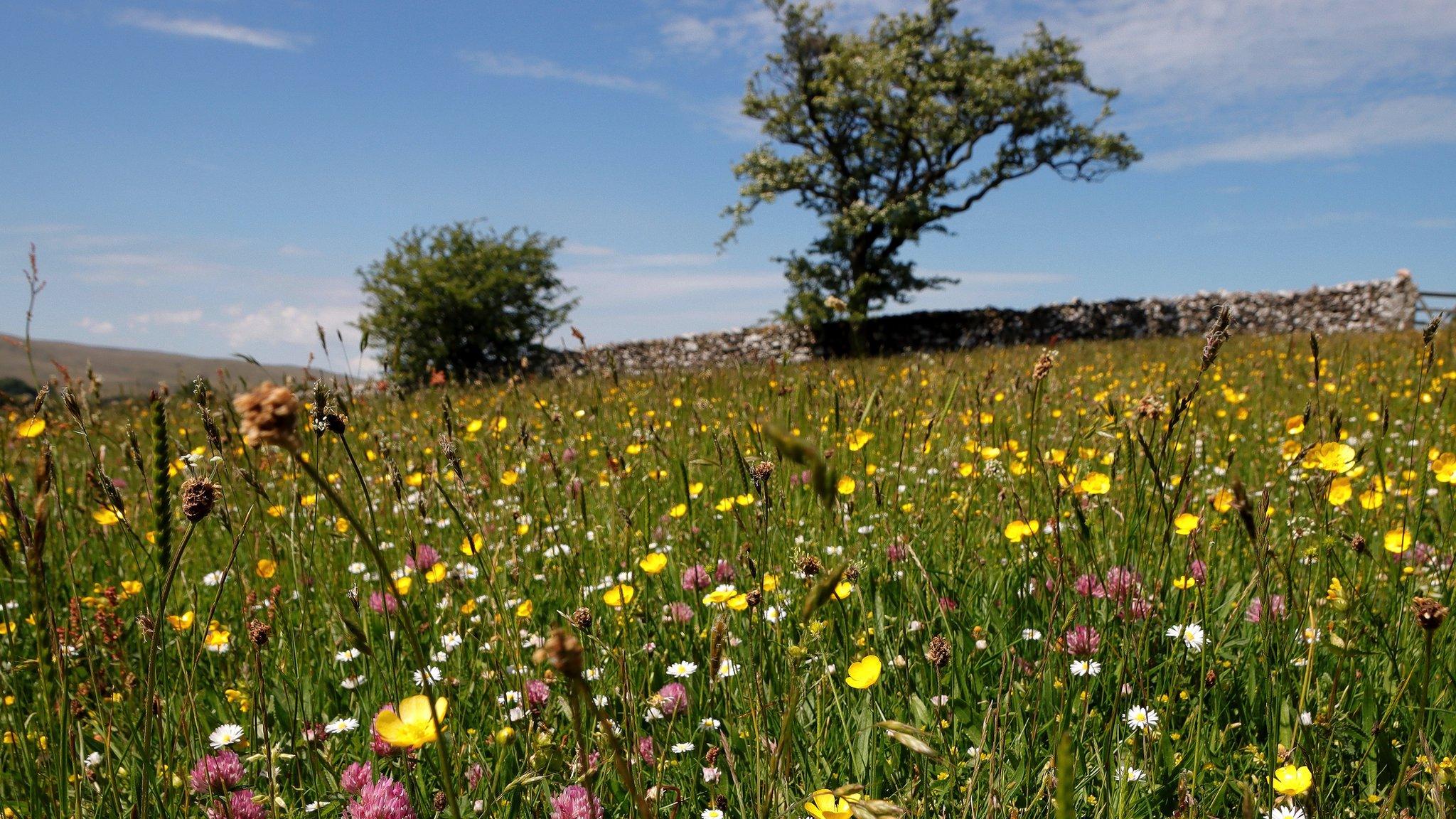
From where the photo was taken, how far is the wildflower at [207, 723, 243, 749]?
5.76 ft

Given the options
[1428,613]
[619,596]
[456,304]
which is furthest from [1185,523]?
[456,304]

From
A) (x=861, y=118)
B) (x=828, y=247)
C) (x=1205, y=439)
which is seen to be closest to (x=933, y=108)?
(x=861, y=118)

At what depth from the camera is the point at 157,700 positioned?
5.79 ft

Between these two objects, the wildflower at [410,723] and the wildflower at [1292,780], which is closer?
the wildflower at [410,723]

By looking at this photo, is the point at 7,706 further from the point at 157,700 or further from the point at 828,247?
the point at 828,247

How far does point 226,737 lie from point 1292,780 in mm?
2039

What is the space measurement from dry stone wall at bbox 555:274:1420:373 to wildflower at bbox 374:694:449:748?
2057 cm

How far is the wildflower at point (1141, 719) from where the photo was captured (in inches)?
63.6

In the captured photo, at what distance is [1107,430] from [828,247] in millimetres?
21447

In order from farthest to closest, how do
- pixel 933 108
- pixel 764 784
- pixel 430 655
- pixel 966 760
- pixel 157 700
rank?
pixel 933 108 < pixel 430 655 < pixel 157 700 < pixel 966 760 < pixel 764 784

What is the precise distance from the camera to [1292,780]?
1.29 metres

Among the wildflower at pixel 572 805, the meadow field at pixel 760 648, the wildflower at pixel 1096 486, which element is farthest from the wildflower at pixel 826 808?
the wildflower at pixel 1096 486

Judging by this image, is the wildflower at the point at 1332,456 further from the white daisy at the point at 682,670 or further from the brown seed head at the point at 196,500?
the brown seed head at the point at 196,500

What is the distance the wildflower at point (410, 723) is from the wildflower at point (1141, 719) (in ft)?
4.31
